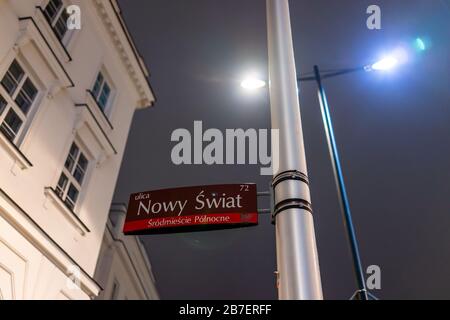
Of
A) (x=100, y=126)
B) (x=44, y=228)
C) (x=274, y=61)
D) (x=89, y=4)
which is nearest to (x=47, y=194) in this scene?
(x=44, y=228)

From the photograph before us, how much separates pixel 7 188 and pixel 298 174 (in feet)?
16.7

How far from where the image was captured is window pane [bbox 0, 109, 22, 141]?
597 cm

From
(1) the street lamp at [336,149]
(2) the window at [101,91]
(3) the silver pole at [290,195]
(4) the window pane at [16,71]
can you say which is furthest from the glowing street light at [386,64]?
(4) the window pane at [16,71]

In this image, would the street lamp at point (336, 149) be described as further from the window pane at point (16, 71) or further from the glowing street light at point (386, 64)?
the window pane at point (16, 71)

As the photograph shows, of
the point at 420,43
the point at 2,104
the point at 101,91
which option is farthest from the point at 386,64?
the point at 2,104

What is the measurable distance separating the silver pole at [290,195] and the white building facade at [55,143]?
4.59 metres

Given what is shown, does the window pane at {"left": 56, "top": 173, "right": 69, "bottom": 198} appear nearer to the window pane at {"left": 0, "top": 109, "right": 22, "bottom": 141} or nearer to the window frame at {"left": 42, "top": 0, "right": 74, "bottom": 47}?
the window pane at {"left": 0, "top": 109, "right": 22, "bottom": 141}

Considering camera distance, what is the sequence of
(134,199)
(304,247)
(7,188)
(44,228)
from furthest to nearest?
1. (44,228)
2. (7,188)
3. (134,199)
4. (304,247)

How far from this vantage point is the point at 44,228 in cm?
641

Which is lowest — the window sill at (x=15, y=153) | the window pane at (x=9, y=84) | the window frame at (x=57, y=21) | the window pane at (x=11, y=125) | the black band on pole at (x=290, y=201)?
the black band on pole at (x=290, y=201)

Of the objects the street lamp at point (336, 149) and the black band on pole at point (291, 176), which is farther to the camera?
the street lamp at point (336, 149)

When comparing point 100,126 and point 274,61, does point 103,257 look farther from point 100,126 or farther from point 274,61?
point 274,61

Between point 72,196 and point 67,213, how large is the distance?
28.8 inches

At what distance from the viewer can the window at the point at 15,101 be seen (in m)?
6.00
